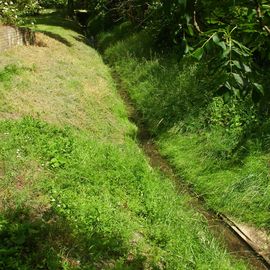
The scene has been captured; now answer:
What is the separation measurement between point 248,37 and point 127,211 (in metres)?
4.78

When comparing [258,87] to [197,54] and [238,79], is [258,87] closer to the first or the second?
[238,79]

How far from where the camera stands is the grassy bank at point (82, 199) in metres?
5.80

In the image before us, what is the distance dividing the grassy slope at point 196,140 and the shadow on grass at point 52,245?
269 cm

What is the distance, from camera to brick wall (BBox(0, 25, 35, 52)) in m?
15.1

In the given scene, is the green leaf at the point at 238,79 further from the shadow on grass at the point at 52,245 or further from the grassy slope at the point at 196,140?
the shadow on grass at the point at 52,245

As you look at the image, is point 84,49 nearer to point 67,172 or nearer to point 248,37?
point 67,172

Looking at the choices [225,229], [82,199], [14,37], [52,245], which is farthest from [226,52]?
[14,37]

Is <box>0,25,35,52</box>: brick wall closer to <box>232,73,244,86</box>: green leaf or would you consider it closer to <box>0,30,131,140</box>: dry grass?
<box>0,30,131,140</box>: dry grass

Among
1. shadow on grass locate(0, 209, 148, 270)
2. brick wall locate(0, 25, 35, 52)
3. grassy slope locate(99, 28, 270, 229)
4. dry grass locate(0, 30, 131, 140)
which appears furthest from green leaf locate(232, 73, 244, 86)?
brick wall locate(0, 25, 35, 52)

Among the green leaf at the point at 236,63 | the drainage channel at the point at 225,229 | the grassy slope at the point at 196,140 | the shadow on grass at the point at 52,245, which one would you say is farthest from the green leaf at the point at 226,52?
the drainage channel at the point at 225,229

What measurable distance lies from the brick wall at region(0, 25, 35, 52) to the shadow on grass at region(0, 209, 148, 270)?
10.1 meters

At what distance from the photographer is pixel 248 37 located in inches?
108

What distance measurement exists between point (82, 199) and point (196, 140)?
4314mm

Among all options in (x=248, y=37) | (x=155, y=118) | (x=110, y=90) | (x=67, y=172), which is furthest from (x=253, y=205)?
(x=110, y=90)
